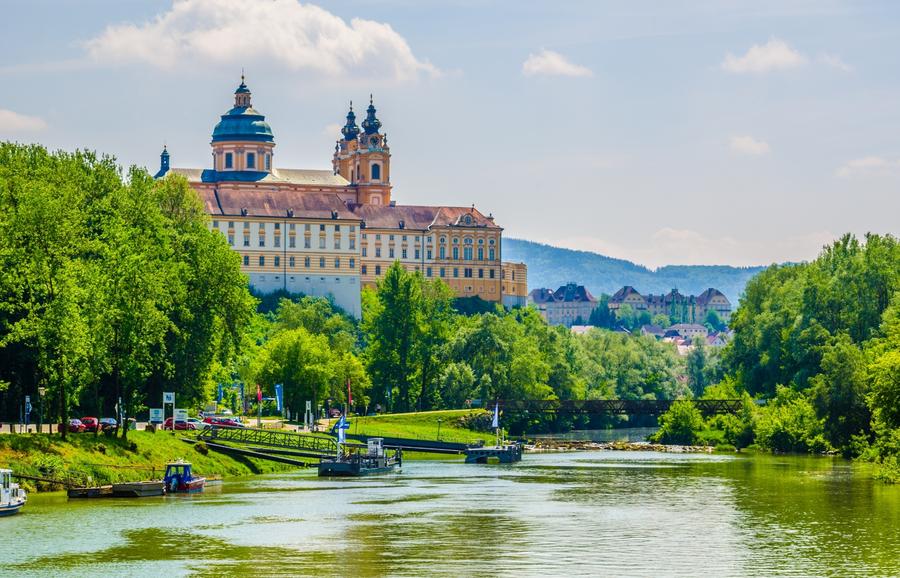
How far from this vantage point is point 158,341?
86.6m

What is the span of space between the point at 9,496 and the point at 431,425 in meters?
70.3

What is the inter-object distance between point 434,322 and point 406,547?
8989 cm

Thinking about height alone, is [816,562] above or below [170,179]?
below

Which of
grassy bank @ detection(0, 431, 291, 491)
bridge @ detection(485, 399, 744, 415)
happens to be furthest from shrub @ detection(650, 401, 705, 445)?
grassy bank @ detection(0, 431, 291, 491)

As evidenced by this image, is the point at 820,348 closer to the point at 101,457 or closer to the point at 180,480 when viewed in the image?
the point at 180,480

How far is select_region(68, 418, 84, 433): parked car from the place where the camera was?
81125mm

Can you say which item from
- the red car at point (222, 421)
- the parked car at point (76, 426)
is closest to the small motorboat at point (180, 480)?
the parked car at point (76, 426)

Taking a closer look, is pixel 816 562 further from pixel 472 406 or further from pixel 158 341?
pixel 472 406

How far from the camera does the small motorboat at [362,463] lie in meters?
89.2

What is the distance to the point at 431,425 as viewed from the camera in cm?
13038

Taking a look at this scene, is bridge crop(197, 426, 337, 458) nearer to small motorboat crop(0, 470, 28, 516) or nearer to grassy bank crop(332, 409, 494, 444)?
grassy bank crop(332, 409, 494, 444)

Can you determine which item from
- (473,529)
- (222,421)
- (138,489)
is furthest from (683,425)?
(473,529)

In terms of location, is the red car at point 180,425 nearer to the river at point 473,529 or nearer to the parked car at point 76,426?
the parked car at point 76,426

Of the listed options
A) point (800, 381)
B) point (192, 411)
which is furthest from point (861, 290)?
point (192, 411)
